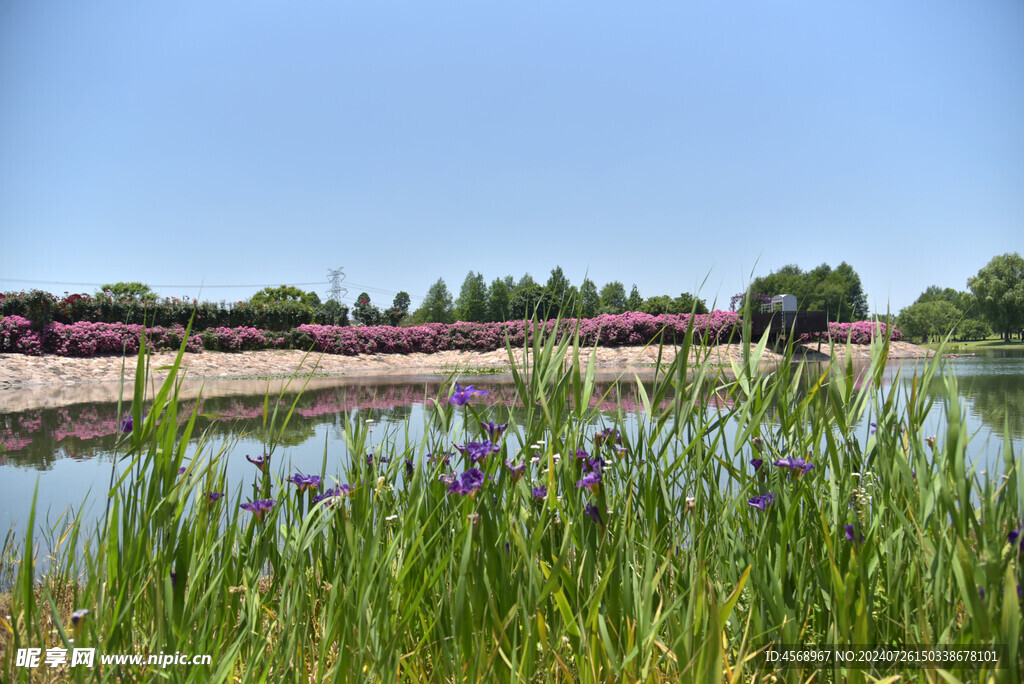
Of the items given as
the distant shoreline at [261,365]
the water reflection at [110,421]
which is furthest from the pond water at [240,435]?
the distant shoreline at [261,365]

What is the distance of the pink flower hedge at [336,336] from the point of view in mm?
13703

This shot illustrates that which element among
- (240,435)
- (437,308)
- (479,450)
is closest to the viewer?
(479,450)

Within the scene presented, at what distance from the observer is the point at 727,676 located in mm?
1201

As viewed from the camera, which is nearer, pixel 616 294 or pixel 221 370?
pixel 221 370

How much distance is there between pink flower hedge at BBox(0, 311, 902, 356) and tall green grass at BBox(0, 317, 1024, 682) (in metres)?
11.0

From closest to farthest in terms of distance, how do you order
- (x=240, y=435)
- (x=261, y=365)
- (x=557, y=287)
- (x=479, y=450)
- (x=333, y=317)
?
1. (x=479, y=450)
2. (x=240, y=435)
3. (x=557, y=287)
4. (x=261, y=365)
5. (x=333, y=317)

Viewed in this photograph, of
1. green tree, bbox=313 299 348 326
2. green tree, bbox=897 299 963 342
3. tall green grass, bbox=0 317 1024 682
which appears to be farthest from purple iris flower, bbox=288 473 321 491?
green tree, bbox=897 299 963 342

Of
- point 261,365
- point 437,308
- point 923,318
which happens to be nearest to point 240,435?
point 261,365

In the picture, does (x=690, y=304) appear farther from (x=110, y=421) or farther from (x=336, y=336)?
(x=110, y=421)

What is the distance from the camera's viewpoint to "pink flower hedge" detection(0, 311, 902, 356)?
45.0ft

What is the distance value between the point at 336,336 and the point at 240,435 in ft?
57.3

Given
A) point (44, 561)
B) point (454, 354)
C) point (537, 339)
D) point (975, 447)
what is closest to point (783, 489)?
point (537, 339)

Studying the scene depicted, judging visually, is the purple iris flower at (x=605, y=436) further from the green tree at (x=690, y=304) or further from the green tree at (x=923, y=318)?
the green tree at (x=923, y=318)

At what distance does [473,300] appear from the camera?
50.0 metres
